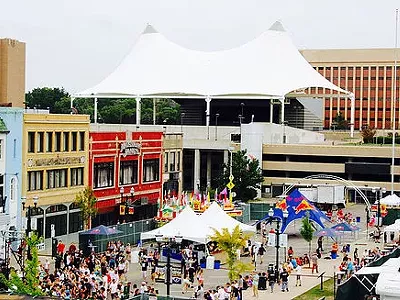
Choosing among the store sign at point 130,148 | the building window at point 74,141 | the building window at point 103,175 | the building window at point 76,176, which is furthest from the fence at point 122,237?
the store sign at point 130,148

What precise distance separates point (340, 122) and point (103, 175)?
96.5 meters

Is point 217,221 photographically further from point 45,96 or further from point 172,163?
point 45,96

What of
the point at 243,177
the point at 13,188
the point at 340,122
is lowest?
the point at 243,177

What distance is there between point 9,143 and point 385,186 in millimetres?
43356

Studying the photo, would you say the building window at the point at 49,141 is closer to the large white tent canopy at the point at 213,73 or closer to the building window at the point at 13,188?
the building window at the point at 13,188

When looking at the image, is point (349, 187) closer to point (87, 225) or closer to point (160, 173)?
point (160, 173)

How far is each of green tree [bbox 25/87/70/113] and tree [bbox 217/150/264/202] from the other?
253 feet

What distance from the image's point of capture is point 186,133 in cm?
9562

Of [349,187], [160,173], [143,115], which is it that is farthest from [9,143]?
[143,115]

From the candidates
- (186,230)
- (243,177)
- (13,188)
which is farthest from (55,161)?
(243,177)

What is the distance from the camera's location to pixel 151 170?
6762cm

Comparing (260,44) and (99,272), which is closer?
(99,272)

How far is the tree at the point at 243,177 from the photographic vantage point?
80188mm

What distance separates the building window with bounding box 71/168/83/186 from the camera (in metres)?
57.1
